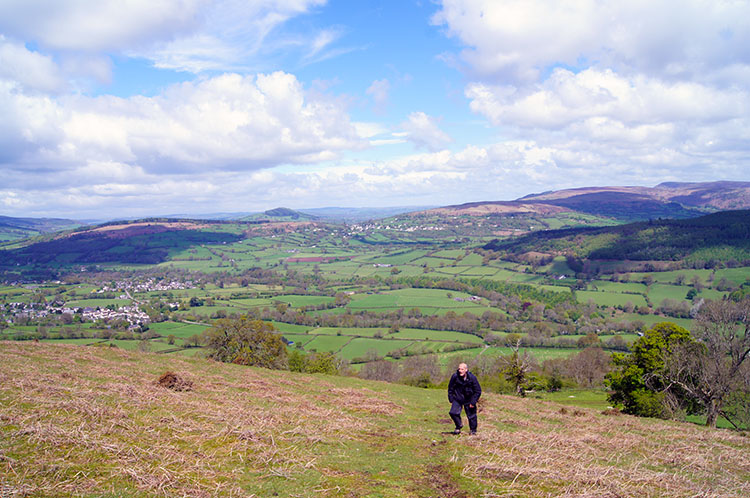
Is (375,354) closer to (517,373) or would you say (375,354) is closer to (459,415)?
(517,373)

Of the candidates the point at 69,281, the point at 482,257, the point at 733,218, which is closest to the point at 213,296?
the point at 69,281

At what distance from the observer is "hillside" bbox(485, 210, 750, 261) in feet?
402

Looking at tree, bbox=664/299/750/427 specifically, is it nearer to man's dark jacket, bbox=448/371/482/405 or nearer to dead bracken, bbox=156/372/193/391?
man's dark jacket, bbox=448/371/482/405

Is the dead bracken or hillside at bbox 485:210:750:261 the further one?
hillside at bbox 485:210:750:261

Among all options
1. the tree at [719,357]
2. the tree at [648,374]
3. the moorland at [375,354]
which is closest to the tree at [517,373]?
the moorland at [375,354]

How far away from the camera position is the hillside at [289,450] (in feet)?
25.2

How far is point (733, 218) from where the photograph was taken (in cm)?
14162

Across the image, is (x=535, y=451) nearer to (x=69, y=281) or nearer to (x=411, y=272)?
(x=411, y=272)

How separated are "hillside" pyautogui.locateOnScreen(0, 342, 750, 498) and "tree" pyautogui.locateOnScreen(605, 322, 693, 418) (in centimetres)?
1226

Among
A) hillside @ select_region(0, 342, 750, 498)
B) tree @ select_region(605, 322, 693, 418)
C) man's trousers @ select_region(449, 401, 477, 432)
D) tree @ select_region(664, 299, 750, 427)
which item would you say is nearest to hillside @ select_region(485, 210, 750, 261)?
tree @ select_region(605, 322, 693, 418)

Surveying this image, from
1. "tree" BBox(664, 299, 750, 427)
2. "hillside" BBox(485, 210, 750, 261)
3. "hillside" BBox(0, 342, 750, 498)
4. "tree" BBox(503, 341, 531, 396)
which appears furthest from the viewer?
"hillside" BBox(485, 210, 750, 261)

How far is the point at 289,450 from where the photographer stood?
10172 millimetres

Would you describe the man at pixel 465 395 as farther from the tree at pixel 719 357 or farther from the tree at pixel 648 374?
the tree at pixel 648 374

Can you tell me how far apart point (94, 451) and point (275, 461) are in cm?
386
